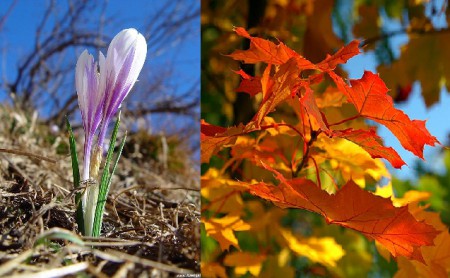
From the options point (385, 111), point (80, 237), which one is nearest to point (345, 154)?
point (385, 111)

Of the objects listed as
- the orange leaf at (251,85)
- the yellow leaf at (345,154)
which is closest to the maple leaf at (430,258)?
the yellow leaf at (345,154)

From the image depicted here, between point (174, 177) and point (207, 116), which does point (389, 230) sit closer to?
point (207, 116)

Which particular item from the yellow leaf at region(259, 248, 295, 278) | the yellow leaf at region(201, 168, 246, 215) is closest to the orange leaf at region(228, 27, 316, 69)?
the yellow leaf at region(201, 168, 246, 215)

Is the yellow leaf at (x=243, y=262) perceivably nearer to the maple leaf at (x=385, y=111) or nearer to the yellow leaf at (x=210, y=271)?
the yellow leaf at (x=210, y=271)

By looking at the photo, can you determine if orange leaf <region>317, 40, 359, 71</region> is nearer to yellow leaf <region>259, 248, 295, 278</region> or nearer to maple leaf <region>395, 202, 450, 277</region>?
maple leaf <region>395, 202, 450, 277</region>

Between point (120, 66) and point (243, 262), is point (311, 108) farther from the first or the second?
point (243, 262)

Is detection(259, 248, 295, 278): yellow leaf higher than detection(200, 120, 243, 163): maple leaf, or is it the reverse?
detection(200, 120, 243, 163): maple leaf
